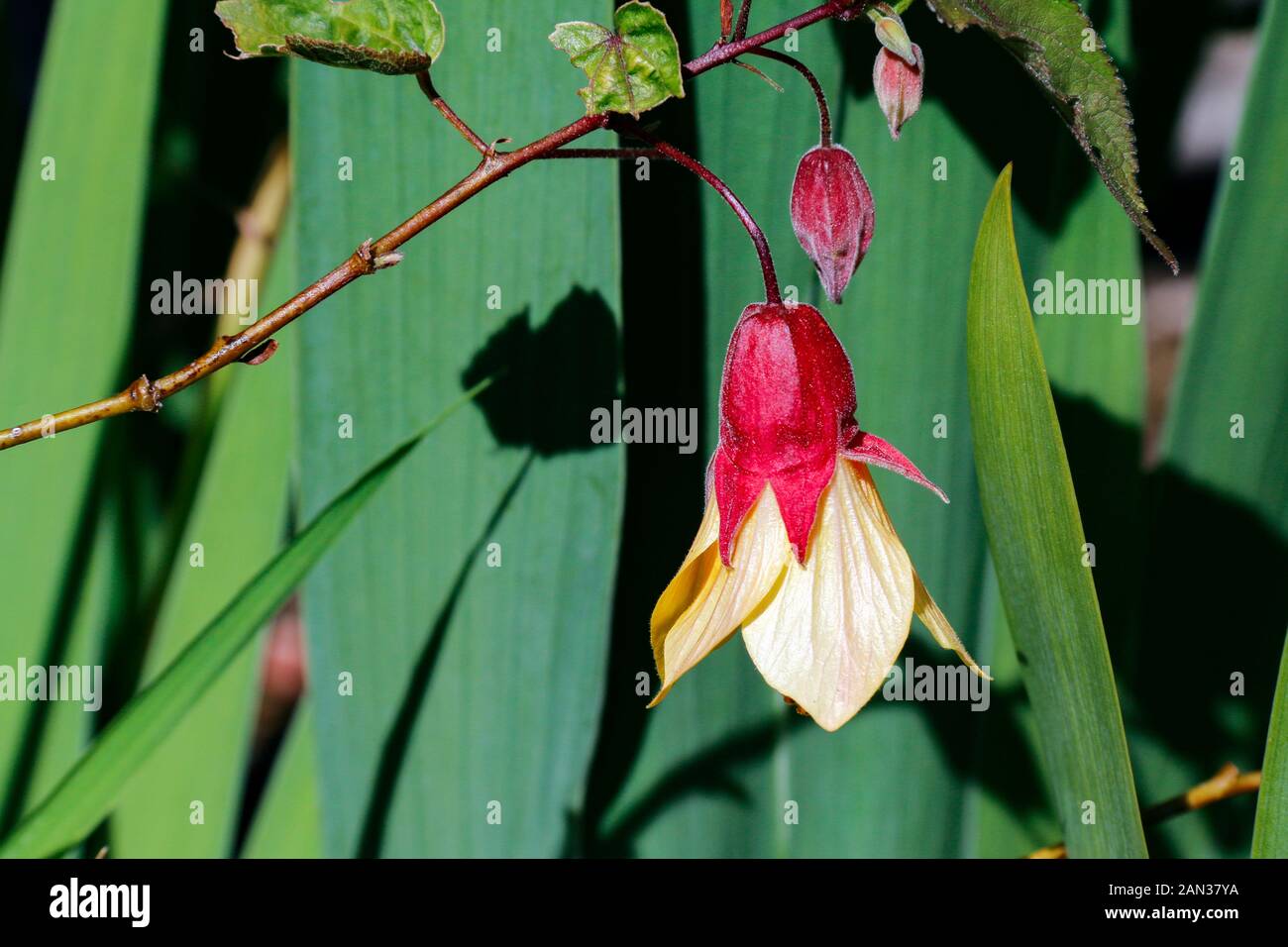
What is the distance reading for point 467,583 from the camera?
2.16 feet

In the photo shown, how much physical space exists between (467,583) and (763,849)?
324mm

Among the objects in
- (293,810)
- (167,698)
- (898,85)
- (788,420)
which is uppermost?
(898,85)

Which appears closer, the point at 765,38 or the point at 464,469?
the point at 765,38

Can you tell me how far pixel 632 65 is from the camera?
1.18ft

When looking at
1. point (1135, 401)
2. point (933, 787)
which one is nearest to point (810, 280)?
point (1135, 401)

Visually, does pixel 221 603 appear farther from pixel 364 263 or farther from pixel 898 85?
pixel 898 85

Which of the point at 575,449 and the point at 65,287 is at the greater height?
the point at 65,287

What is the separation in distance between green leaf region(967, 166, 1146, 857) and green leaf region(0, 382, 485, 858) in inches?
9.7

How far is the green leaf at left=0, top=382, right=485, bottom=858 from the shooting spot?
1.63ft

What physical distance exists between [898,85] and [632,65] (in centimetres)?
10

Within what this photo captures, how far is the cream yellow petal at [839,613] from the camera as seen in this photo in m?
0.41

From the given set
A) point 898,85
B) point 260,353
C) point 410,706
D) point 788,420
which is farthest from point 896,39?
point 410,706

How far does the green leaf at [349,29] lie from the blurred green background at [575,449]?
0.14m
